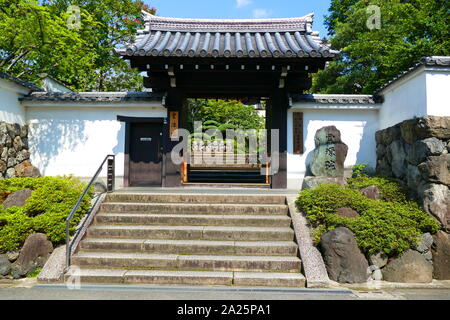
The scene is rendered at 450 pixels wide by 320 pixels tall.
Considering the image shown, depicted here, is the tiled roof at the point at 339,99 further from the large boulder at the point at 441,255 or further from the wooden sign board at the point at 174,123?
the large boulder at the point at 441,255

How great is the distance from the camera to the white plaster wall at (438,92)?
20.6 feet

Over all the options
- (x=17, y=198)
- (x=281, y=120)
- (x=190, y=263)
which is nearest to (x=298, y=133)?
(x=281, y=120)

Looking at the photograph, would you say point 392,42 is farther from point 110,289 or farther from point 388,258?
point 110,289

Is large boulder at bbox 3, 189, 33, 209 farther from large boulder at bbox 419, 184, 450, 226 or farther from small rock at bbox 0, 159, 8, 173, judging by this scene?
large boulder at bbox 419, 184, 450, 226

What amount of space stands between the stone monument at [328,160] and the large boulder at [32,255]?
261 inches

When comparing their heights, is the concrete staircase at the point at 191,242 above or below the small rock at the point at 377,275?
above

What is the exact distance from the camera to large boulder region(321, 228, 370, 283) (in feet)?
16.1

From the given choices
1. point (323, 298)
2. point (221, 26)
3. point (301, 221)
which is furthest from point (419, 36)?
point (323, 298)

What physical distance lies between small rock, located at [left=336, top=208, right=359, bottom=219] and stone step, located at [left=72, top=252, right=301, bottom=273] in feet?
4.80

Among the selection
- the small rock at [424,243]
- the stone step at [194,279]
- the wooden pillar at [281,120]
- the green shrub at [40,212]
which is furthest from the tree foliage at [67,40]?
the small rock at [424,243]

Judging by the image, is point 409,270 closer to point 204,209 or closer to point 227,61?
point 204,209

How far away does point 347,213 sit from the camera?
5.86 meters

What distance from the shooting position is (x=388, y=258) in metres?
5.24

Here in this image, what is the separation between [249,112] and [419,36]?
15995 millimetres
